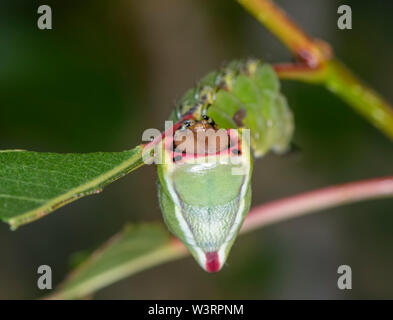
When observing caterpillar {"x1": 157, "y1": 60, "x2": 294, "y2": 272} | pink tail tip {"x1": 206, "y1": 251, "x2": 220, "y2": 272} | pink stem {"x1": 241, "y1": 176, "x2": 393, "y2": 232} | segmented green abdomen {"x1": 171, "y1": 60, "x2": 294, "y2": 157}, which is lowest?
pink tail tip {"x1": 206, "y1": 251, "x2": 220, "y2": 272}

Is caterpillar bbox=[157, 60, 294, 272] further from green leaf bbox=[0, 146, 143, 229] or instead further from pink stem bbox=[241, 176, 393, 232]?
pink stem bbox=[241, 176, 393, 232]

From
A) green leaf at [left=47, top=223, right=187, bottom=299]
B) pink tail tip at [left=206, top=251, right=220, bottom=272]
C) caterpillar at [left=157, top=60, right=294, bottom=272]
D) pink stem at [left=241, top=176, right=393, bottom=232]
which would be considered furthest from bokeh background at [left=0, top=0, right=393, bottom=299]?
pink tail tip at [left=206, top=251, right=220, bottom=272]

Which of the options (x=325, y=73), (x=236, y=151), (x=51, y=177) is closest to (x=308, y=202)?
(x=325, y=73)

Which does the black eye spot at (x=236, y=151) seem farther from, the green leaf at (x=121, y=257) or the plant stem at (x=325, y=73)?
the green leaf at (x=121, y=257)

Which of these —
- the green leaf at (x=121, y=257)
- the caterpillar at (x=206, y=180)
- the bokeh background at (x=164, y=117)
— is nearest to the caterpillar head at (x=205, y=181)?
the caterpillar at (x=206, y=180)

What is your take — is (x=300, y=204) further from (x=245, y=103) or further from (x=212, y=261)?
(x=212, y=261)

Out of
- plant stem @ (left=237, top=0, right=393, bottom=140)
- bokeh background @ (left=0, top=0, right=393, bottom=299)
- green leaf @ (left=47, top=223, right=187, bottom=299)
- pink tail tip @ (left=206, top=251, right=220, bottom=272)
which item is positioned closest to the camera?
pink tail tip @ (left=206, top=251, right=220, bottom=272)
